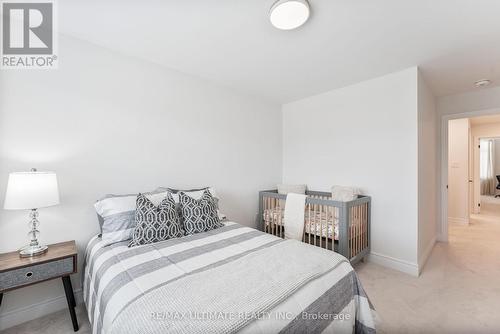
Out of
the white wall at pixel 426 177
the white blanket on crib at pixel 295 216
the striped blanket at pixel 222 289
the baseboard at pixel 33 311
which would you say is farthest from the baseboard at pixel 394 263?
the baseboard at pixel 33 311

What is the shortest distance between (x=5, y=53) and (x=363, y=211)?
3936 mm

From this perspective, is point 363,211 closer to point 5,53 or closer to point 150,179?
point 150,179

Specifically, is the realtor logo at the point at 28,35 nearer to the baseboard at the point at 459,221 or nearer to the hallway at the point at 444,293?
the hallway at the point at 444,293

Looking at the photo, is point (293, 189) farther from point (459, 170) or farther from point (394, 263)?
point (459, 170)

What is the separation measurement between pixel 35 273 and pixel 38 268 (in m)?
0.03

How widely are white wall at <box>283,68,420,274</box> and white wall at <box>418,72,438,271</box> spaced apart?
142mm

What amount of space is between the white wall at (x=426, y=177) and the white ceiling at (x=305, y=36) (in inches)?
15.9

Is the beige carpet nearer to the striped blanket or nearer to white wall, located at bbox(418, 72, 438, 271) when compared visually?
white wall, located at bbox(418, 72, 438, 271)

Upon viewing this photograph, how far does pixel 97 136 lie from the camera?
2.11 m

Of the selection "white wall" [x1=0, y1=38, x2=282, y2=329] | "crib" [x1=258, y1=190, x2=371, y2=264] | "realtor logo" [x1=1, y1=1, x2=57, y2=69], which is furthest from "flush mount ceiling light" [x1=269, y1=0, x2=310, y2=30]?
"crib" [x1=258, y1=190, x2=371, y2=264]

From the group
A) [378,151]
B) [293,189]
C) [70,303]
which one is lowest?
[70,303]

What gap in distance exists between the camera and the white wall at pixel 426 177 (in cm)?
264

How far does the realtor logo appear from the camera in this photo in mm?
1700

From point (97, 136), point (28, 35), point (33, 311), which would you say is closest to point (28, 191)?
point (97, 136)
